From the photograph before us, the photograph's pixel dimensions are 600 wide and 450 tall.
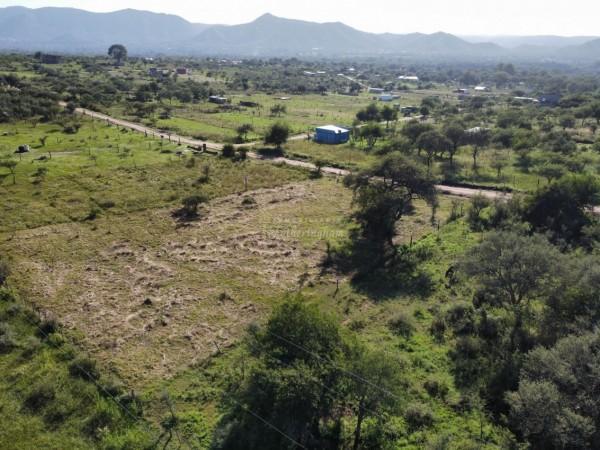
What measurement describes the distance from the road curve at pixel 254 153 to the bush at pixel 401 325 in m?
24.3

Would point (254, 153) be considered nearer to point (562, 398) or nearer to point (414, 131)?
point (414, 131)

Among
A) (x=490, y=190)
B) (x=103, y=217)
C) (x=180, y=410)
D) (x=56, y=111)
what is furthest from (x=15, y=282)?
(x=56, y=111)

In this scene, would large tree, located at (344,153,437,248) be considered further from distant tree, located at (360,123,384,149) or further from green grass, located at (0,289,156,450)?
distant tree, located at (360,123,384,149)

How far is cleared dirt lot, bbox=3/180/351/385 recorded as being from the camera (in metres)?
23.4

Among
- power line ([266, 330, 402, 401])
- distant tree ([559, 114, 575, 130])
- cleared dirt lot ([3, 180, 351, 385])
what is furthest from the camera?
distant tree ([559, 114, 575, 130])

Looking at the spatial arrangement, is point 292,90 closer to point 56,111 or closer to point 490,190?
point 56,111

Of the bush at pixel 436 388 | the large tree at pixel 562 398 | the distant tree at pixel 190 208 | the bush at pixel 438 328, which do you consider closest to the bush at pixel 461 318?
the bush at pixel 438 328

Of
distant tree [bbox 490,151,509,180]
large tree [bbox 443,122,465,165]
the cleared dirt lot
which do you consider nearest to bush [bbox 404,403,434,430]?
the cleared dirt lot

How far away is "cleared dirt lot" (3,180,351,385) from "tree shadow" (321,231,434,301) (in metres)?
1.98

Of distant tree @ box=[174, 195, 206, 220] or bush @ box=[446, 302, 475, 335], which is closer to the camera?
bush @ box=[446, 302, 475, 335]

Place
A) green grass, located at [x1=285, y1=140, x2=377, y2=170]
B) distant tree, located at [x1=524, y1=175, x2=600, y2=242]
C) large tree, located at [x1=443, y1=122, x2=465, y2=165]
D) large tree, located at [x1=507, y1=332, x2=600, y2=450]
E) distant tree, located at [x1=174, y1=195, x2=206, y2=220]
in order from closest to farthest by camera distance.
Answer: large tree, located at [x1=507, y1=332, x2=600, y2=450]
distant tree, located at [x1=524, y1=175, x2=600, y2=242]
distant tree, located at [x1=174, y1=195, x2=206, y2=220]
large tree, located at [x1=443, y1=122, x2=465, y2=165]
green grass, located at [x1=285, y1=140, x2=377, y2=170]

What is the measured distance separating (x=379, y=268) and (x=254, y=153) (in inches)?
1503

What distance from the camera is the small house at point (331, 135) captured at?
240 ft

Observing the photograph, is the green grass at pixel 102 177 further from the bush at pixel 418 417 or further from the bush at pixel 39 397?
the bush at pixel 418 417
